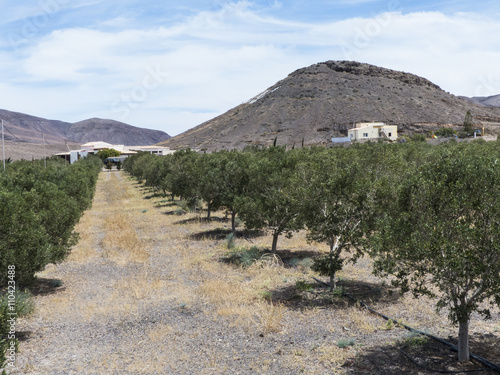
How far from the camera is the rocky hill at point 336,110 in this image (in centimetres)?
13112

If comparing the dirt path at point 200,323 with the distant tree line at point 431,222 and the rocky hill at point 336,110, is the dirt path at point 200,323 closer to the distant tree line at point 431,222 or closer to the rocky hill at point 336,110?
the distant tree line at point 431,222

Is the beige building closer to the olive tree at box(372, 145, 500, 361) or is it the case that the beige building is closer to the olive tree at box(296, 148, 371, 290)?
the olive tree at box(296, 148, 371, 290)

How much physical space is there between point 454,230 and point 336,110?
13681cm

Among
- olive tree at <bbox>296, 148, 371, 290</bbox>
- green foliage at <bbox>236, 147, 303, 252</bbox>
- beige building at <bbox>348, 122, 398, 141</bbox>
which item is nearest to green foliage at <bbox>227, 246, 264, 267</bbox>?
green foliage at <bbox>236, 147, 303, 252</bbox>

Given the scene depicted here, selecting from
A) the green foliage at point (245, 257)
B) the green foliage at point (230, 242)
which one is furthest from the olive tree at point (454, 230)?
the green foliage at point (230, 242)

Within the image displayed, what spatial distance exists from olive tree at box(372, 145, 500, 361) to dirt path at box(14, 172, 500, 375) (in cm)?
213

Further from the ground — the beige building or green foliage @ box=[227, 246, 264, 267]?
the beige building

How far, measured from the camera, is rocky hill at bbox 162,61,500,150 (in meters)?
131

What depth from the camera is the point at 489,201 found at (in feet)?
30.4

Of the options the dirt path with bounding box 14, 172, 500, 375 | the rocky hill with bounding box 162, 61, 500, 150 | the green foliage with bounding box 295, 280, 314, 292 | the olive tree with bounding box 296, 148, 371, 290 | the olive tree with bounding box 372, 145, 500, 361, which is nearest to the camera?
the olive tree with bounding box 372, 145, 500, 361

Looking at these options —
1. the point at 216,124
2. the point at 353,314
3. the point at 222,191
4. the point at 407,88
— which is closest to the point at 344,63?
the point at 407,88

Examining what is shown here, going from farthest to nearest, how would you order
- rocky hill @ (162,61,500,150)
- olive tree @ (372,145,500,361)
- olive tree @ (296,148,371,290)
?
rocky hill @ (162,61,500,150) → olive tree @ (296,148,371,290) → olive tree @ (372,145,500,361)

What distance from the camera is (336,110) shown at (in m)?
142

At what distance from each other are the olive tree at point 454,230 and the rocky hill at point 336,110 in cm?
10636
